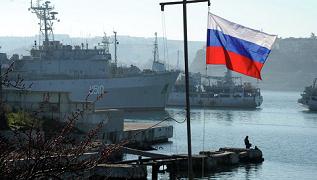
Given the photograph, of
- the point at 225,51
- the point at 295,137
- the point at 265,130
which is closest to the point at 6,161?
the point at 225,51

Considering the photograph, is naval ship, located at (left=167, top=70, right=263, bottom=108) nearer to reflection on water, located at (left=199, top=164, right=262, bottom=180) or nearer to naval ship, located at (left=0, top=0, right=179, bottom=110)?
naval ship, located at (left=0, top=0, right=179, bottom=110)

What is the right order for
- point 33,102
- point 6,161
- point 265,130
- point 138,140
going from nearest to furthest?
point 6,161 → point 33,102 → point 138,140 → point 265,130

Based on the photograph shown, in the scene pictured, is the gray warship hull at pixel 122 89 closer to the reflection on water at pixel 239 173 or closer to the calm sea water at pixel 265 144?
the calm sea water at pixel 265 144

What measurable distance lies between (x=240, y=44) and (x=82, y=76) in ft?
296

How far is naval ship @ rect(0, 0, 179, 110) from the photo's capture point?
327 ft

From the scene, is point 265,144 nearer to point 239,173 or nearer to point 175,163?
point 239,173

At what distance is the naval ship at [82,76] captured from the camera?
327ft

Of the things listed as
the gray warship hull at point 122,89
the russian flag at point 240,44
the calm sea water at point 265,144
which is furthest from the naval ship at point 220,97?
the russian flag at point 240,44

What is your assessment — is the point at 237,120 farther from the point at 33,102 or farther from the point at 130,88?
the point at 33,102

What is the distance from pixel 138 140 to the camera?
49344 millimetres

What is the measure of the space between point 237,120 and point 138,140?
49450 millimetres

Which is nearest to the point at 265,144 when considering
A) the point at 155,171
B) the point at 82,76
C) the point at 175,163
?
the point at 175,163

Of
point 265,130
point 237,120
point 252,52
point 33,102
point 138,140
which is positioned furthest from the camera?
point 237,120

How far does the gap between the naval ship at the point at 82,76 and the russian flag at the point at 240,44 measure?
85284 mm
